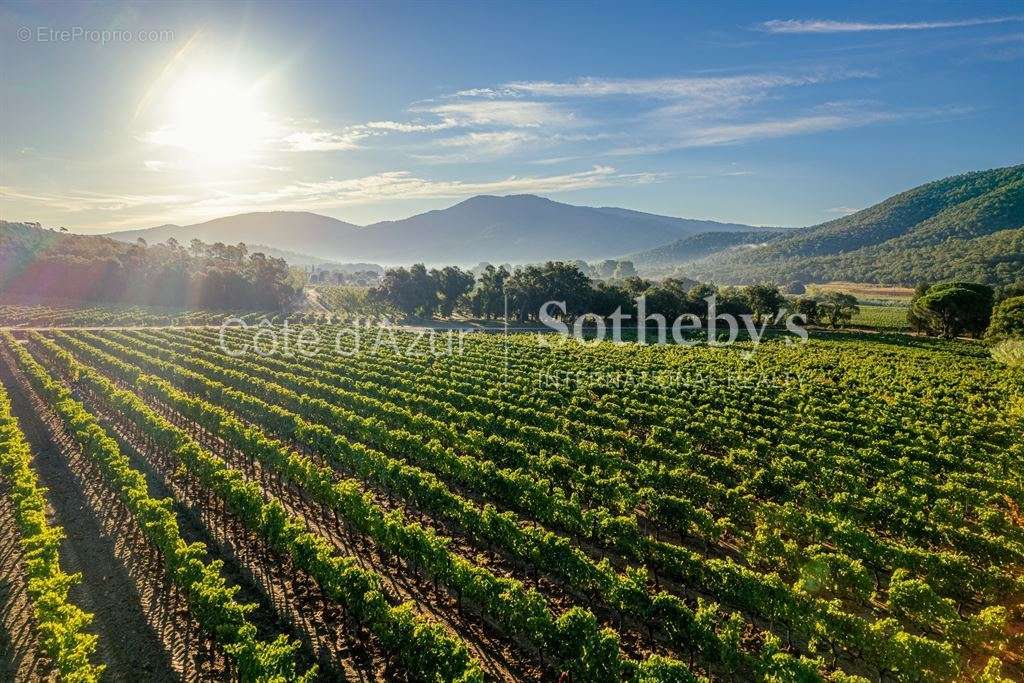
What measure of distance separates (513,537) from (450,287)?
84.2 m

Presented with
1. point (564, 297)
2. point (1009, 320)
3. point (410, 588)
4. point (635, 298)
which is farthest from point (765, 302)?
point (410, 588)

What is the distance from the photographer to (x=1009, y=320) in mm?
55219

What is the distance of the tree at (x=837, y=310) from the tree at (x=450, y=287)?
60.3m

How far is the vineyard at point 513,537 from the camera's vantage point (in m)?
12.8

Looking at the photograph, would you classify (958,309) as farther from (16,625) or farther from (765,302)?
(16,625)

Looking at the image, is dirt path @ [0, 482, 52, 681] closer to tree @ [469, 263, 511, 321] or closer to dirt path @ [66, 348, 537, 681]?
dirt path @ [66, 348, 537, 681]

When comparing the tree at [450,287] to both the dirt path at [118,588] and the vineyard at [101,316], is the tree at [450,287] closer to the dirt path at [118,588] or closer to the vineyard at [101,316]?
the vineyard at [101,316]

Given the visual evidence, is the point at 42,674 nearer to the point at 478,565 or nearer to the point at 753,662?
the point at 478,565

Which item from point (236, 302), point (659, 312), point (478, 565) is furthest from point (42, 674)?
point (236, 302)

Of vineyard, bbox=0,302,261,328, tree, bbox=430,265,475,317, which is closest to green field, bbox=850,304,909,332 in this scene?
tree, bbox=430,265,475,317

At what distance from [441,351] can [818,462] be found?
37.3 metres

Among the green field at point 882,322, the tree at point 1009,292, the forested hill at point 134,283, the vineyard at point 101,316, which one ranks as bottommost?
the green field at point 882,322

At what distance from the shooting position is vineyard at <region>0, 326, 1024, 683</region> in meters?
12.8

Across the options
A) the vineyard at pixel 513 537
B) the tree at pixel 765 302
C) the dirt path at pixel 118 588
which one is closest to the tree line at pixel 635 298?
the tree at pixel 765 302
